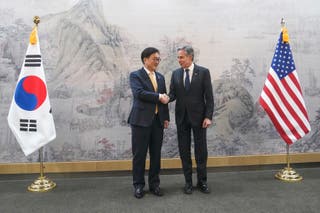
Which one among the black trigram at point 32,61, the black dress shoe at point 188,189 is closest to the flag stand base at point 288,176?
the black dress shoe at point 188,189

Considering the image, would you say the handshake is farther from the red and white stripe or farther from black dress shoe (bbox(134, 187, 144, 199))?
the red and white stripe

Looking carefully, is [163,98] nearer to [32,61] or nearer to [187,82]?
[187,82]

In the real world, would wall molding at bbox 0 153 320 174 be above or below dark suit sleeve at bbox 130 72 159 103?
below

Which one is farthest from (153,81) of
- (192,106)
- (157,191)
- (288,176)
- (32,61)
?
(288,176)

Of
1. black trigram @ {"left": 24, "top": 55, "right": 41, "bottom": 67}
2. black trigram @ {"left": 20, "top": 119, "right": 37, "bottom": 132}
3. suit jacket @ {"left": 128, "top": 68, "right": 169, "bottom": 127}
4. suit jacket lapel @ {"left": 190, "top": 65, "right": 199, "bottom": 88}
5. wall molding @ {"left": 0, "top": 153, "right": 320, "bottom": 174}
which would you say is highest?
black trigram @ {"left": 24, "top": 55, "right": 41, "bottom": 67}

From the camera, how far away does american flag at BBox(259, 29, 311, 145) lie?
3748mm

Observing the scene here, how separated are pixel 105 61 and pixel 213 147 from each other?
1.80 meters

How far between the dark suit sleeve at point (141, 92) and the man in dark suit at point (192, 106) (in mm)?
311

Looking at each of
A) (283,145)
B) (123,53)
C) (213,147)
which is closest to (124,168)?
(213,147)

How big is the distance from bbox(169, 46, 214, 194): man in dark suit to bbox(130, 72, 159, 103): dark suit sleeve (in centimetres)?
31

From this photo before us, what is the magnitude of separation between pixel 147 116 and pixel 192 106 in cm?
48

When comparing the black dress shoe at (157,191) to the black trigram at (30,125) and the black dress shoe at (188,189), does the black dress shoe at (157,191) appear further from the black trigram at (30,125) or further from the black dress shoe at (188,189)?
the black trigram at (30,125)

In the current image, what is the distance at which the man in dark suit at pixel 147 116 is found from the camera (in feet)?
10.6

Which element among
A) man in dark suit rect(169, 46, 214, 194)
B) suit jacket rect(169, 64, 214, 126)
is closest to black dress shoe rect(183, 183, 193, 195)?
man in dark suit rect(169, 46, 214, 194)
